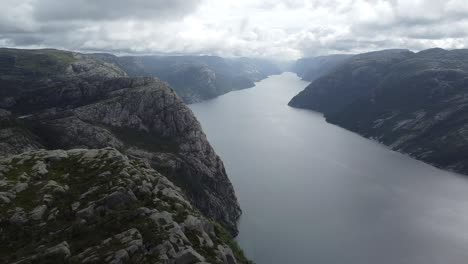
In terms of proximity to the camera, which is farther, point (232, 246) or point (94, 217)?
point (232, 246)

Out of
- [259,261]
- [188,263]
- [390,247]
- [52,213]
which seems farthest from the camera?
[390,247]

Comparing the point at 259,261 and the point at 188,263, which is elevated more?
the point at 188,263

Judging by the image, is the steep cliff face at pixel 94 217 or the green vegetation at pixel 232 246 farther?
the green vegetation at pixel 232 246

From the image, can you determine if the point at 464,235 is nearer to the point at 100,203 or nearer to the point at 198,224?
the point at 198,224

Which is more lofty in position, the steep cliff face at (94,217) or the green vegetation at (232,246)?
the steep cliff face at (94,217)

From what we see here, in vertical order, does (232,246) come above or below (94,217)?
below

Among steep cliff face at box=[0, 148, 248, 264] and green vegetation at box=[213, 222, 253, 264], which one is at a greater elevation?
steep cliff face at box=[0, 148, 248, 264]

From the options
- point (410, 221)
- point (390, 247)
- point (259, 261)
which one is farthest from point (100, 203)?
point (410, 221)

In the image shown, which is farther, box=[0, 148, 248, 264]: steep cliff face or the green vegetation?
the green vegetation
